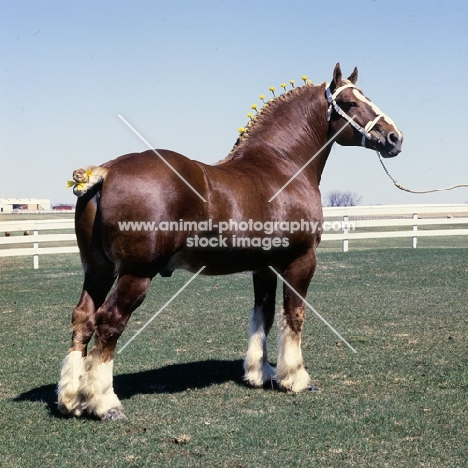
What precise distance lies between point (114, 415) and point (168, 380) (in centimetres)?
134

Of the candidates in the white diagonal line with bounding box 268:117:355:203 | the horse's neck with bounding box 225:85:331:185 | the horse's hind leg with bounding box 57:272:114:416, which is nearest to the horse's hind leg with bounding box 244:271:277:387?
the white diagonal line with bounding box 268:117:355:203

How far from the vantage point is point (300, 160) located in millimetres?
6148

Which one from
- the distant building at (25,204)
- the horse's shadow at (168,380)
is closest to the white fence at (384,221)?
the horse's shadow at (168,380)

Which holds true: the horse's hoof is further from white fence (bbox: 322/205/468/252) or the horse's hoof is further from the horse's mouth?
white fence (bbox: 322/205/468/252)

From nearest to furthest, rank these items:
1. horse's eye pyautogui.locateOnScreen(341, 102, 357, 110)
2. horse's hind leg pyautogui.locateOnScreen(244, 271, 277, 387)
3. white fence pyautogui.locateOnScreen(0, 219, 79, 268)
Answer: horse's hind leg pyautogui.locateOnScreen(244, 271, 277, 387) < horse's eye pyautogui.locateOnScreen(341, 102, 357, 110) < white fence pyautogui.locateOnScreen(0, 219, 79, 268)

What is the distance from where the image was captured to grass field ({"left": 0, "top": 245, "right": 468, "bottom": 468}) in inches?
166

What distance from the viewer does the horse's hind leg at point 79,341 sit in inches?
194

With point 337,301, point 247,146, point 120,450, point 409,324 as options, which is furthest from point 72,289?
point 120,450

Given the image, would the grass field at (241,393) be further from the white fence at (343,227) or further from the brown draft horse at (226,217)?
the white fence at (343,227)

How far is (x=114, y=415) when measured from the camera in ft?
16.1

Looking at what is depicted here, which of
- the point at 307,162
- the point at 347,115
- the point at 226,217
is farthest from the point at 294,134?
the point at 226,217

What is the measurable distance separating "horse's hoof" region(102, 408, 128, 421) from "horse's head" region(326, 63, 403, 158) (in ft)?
11.1

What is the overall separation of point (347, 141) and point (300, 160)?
22.7 inches

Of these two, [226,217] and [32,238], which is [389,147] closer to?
[226,217]
